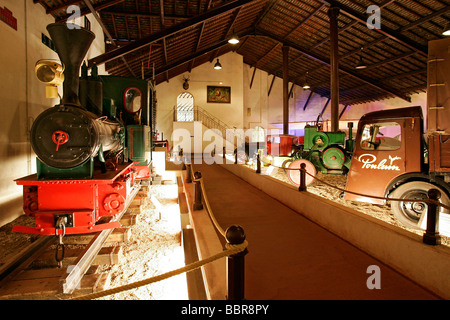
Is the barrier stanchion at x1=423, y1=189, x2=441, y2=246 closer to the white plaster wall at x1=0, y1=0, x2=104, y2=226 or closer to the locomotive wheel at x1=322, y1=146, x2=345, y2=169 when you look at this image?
the locomotive wheel at x1=322, y1=146, x2=345, y2=169

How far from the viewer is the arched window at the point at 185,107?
65.1ft

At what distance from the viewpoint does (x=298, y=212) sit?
4.87 metres

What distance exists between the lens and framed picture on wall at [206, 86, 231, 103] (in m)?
20.0

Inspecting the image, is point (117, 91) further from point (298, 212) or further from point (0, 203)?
point (298, 212)

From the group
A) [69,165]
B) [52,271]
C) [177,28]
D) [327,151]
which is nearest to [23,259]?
[52,271]

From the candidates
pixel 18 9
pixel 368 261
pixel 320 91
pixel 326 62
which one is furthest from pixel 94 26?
pixel 320 91

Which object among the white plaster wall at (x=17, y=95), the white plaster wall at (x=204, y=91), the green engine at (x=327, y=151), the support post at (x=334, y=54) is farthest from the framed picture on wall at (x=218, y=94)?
the white plaster wall at (x=17, y=95)

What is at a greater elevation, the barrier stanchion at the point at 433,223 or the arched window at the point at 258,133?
the arched window at the point at 258,133

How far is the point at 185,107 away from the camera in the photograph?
786 inches

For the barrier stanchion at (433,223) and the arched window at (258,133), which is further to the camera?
the arched window at (258,133)

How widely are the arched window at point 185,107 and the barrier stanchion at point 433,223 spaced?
18.4 m

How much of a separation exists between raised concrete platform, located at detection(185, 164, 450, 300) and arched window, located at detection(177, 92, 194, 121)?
16.0 meters

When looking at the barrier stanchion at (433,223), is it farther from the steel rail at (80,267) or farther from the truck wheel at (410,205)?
the steel rail at (80,267)

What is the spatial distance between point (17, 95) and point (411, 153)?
789 cm
